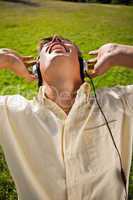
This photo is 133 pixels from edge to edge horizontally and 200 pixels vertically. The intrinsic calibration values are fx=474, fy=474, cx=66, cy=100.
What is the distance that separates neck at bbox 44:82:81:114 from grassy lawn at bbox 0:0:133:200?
89.5 inches

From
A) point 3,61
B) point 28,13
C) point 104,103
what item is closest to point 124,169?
point 104,103

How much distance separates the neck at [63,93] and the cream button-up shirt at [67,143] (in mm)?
18

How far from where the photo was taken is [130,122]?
138 centimetres

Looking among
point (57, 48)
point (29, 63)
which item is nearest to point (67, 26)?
point (29, 63)

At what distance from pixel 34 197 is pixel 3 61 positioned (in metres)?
0.41

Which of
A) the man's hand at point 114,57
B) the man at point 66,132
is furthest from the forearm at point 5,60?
the man's hand at point 114,57

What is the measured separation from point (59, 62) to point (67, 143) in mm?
232

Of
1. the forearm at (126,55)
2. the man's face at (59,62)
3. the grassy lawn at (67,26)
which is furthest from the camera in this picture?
the grassy lawn at (67,26)

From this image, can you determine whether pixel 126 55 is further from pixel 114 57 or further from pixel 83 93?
pixel 83 93

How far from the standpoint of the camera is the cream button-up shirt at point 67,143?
1.33 meters

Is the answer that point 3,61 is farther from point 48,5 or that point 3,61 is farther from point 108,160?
point 48,5

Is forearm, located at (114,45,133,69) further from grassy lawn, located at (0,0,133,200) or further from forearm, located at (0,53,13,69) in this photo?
grassy lawn, located at (0,0,133,200)

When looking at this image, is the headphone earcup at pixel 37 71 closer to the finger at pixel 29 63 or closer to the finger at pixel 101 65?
the finger at pixel 29 63

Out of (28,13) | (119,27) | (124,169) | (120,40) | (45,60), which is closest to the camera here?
(45,60)
